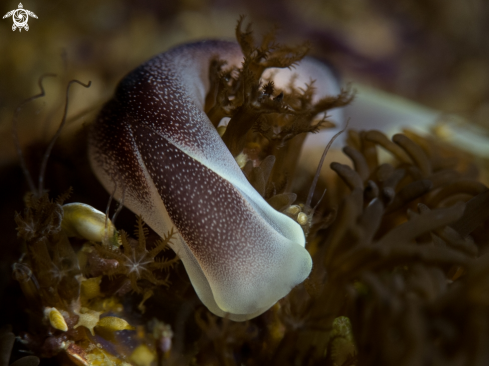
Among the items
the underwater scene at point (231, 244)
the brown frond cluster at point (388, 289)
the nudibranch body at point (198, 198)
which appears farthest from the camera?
the nudibranch body at point (198, 198)

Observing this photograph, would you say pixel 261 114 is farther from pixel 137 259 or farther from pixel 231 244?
pixel 137 259

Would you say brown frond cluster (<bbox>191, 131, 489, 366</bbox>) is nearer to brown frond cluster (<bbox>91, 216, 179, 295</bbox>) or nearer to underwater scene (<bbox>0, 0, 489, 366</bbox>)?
underwater scene (<bbox>0, 0, 489, 366</bbox>)

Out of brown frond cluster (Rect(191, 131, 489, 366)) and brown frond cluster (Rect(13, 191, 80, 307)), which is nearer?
brown frond cluster (Rect(191, 131, 489, 366))

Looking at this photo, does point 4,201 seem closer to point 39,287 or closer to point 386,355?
point 39,287

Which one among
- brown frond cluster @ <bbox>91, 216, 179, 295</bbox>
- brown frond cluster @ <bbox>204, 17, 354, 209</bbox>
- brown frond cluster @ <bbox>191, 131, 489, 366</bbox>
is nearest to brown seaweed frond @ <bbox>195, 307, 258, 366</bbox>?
brown frond cluster @ <bbox>191, 131, 489, 366</bbox>

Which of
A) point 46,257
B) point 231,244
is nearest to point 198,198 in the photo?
point 231,244

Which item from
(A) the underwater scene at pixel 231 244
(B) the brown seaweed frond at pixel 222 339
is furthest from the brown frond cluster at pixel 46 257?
(B) the brown seaweed frond at pixel 222 339

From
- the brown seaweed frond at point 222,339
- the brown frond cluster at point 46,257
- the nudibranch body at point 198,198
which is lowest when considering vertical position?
the brown seaweed frond at point 222,339

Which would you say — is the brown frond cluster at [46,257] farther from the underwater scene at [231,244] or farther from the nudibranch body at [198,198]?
the nudibranch body at [198,198]

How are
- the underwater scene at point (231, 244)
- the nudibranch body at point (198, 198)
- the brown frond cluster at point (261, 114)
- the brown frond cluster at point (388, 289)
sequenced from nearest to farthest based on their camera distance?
the brown frond cluster at point (388, 289), the underwater scene at point (231, 244), the nudibranch body at point (198, 198), the brown frond cluster at point (261, 114)
